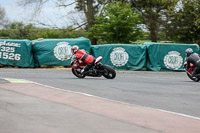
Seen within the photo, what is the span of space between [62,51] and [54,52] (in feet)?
1.65

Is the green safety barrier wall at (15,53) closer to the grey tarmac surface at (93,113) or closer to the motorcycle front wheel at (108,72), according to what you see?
the motorcycle front wheel at (108,72)

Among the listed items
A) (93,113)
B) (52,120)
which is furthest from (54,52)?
(52,120)

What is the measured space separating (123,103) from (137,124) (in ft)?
7.89

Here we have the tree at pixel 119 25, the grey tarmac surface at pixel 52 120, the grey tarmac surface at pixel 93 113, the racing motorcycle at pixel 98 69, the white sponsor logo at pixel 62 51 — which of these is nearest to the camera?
the grey tarmac surface at pixel 52 120

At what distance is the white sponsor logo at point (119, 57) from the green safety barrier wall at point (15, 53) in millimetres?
5226

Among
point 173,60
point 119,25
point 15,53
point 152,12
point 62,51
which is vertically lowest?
point 173,60

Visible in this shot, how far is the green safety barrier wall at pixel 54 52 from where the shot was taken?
2588 centimetres

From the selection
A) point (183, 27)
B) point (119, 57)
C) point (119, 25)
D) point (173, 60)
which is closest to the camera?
point (173, 60)

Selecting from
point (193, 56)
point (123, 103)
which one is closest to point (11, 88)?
point (123, 103)

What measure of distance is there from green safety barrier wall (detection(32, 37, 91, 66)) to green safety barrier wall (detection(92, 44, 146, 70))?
2161 mm

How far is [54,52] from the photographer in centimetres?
2591

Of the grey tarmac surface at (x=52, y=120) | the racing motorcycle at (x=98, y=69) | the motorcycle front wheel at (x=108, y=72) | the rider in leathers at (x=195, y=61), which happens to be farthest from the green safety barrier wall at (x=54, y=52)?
the grey tarmac surface at (x=52, y=120)

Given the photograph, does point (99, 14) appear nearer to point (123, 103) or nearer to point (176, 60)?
point (176, 60)

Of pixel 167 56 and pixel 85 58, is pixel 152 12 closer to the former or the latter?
pixel 167 56
